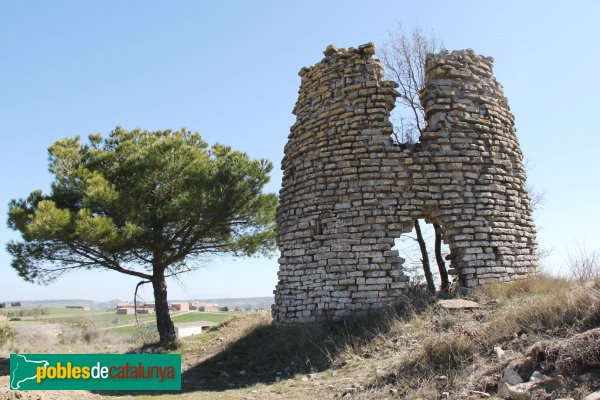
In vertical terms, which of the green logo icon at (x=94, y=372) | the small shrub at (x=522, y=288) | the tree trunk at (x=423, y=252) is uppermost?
the tree trunk at (x=423, y=252)

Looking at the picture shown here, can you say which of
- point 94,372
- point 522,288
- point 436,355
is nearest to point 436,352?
point 436,355

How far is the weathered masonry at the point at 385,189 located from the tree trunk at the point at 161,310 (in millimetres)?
5512

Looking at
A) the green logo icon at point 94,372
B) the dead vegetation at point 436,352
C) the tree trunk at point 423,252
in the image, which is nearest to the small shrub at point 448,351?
the dead vegetation at point 436,352

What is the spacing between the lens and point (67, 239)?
11.0 metres

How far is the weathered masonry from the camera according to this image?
24.8 ft

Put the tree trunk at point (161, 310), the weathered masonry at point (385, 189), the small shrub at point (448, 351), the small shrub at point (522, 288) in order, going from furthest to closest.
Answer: the tree trunk at point (161, 310) < the weathered masonry at point (385, 189) < the small shrub at point (522, 288) < the small shrub at point (448, 351)

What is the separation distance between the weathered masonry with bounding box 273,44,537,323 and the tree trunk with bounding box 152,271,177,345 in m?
5.51

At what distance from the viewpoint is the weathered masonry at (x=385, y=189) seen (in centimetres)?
757

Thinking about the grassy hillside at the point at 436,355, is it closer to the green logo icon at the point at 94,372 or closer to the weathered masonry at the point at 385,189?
the green logo icon at the point at 94,372

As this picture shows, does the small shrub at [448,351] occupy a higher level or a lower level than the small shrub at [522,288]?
lower

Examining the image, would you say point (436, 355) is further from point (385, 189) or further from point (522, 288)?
point (385, 189)

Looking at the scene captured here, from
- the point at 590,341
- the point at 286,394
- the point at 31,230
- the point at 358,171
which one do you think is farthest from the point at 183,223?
the point at 590,341

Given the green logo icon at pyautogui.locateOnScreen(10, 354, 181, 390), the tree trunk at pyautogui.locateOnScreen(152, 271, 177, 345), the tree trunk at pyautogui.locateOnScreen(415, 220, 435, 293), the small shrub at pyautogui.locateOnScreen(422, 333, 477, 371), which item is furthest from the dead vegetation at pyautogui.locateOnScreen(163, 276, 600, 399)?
the tree trunk at pyautogui.locateOnScreen(152, 271, 177, 345)

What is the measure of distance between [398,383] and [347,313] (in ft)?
7.93
